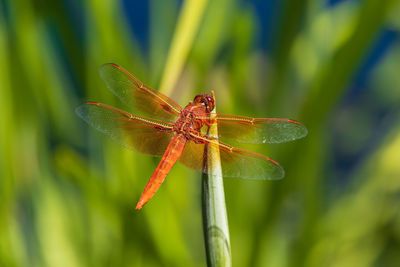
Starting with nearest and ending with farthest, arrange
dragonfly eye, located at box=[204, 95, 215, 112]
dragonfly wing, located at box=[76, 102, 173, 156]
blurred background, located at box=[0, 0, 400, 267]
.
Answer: dragonfly eye, located at box=[204, 95, 215, 112] < dragonfly wing, located at box=[76, 102, 173, 156] < blurred background, located at box=[0, 0, 400, 267]

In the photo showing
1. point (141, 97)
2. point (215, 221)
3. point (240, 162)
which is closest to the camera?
point (215, 221)

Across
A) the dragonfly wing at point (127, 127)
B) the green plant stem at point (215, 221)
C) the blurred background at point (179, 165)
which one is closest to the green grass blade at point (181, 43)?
the blurred background at point (179, 165)

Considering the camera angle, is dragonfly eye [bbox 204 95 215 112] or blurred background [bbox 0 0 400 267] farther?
blurred background [bbox 0 0 400 267]

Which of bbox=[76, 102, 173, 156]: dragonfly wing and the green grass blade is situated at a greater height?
the green grass blade

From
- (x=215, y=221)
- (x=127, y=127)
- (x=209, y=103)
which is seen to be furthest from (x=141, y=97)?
(x=215, y=221)

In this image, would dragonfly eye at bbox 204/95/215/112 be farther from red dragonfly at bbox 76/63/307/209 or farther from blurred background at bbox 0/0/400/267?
blurred background at bbox 0/0/400/267


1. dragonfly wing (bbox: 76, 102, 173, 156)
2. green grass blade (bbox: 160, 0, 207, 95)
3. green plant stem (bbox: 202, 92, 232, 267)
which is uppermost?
green grass blade (bbox: 160, 0, 207, 95)

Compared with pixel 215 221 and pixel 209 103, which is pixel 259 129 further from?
pixel 215 221

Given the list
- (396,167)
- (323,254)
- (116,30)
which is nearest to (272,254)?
(323,254)

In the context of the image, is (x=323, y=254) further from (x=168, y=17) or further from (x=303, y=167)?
(x=168, y=17)

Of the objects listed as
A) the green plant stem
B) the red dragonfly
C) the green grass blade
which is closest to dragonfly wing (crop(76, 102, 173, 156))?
the red dragonfly
